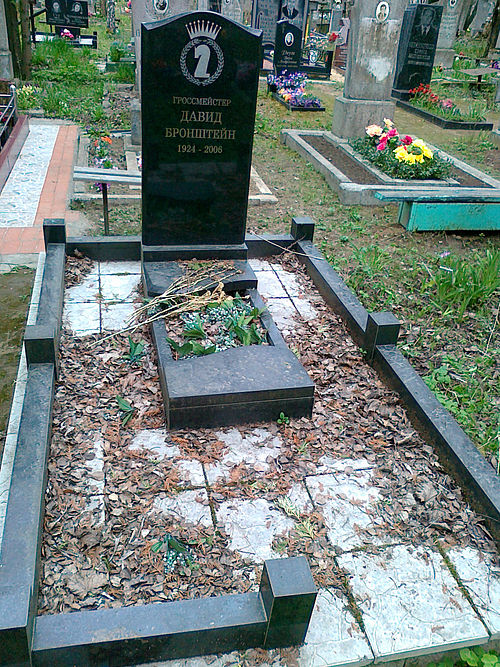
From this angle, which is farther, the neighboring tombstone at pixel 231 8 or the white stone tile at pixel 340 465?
the neighboring tombstone at pixel 231 8

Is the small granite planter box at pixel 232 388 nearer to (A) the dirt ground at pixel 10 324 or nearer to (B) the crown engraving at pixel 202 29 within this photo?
(A) the dirt ground at pixel 10 324

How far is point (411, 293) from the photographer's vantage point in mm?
5375

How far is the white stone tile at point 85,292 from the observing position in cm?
476

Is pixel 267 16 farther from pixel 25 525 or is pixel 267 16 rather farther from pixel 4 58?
Answer: pixel 25 525

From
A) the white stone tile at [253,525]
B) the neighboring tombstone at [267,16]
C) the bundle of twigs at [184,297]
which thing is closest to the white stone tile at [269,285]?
the bundle of twigs at [184,297]

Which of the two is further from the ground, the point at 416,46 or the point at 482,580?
the point at 416,46

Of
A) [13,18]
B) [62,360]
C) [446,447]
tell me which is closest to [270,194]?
[62,360]

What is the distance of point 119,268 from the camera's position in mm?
5352

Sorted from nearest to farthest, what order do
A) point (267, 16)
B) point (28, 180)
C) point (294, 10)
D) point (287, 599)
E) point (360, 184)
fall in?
1. point (287, 599)
2. point (28, 180)
3. point (360, 184)
4. point (294, 10)
5. point (267, 16)

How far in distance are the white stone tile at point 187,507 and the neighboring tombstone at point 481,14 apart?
34020 mm

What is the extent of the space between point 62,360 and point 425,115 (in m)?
12.0

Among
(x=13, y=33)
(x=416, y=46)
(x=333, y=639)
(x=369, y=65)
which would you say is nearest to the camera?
(x=333, y=639)

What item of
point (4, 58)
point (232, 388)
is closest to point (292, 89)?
point (4, 58)

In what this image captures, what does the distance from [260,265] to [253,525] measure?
3193 mm
